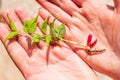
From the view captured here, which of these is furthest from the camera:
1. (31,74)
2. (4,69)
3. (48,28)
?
(4,69)

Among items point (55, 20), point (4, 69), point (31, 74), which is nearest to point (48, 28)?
point (55, 20)

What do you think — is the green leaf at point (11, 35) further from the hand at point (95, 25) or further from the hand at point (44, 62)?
the hand at point (95, 25)

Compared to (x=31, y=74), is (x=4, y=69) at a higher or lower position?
lower

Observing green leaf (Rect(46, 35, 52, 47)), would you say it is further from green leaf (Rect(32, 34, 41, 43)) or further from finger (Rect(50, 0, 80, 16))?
finger (Rect(50, 0, 80, 16))

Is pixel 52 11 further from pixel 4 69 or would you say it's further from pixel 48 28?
pixel 4 69

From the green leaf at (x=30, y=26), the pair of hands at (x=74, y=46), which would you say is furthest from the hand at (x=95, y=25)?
the green leaf at (x=30, y=26)

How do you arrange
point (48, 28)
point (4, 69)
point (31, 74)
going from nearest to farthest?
point (31, 74)
point (48, 28)
point (4, 69)
